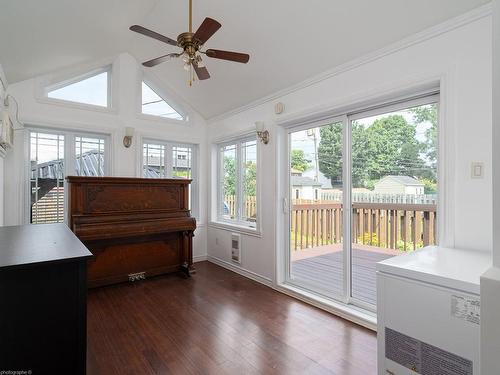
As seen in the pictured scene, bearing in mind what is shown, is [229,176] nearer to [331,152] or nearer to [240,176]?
[240,176]

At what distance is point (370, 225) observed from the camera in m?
2.73

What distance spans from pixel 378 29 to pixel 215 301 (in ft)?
9.93

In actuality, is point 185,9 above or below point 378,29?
above

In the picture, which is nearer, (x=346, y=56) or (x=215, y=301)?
(x=346, y=56)

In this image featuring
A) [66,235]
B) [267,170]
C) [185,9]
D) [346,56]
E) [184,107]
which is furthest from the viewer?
[184,107]

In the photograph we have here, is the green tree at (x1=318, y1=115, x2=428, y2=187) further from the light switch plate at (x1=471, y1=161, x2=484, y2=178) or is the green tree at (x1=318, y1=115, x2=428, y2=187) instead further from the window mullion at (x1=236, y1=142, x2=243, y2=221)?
the window mullion at (x1=236, y1=142, x2=243, y2=221)

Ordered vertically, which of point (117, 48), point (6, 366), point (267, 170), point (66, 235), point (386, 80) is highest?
point (117, 48)

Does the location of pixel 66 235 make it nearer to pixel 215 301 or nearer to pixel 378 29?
pixel 215 301

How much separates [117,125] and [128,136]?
231mm

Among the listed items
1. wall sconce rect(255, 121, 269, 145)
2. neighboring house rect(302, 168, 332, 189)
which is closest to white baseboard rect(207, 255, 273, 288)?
neighboring house rect(302, 168, 332, 189)

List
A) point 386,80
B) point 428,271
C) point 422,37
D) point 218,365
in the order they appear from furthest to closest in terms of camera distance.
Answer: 1. point 386,80
2. point 422,37
3. point 218,365
4. point 428,271

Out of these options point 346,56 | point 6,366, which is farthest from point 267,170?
point 6,366

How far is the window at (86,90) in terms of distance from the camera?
3.67 metres

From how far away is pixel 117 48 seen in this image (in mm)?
3723
